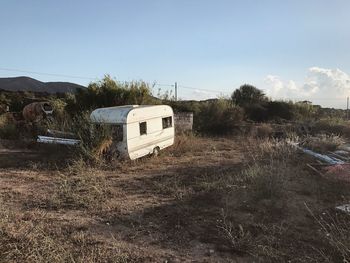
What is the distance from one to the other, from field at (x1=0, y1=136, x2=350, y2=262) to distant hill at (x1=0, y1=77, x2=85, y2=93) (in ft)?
108

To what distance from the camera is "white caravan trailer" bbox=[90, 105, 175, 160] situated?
34.6 ft

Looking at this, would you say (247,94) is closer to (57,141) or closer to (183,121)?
(183,121)

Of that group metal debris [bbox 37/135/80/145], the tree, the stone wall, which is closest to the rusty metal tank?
metal debris [bbox 37/135/80/145]

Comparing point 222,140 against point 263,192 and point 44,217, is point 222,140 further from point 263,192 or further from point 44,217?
point 44,217

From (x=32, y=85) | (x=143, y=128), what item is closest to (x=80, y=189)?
(x=143, y=128)

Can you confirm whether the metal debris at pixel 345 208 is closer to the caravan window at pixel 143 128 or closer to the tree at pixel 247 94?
the caravan window at pixel 143 128

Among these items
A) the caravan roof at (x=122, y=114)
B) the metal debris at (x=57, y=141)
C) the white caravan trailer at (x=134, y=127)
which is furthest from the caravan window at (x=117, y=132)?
the metal debris at (x=57, y=141)

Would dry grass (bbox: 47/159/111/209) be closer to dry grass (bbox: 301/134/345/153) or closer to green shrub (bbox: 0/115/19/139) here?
green shrub (bbox: 0/115/19/139)

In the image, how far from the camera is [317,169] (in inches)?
380

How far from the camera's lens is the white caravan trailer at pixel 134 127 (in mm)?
10547

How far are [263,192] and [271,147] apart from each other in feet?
16.1

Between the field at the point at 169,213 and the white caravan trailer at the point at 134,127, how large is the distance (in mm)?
548

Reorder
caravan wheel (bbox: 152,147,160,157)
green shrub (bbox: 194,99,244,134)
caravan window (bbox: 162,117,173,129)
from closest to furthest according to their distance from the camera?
caravan wheel (bbox: 152,147,160,157), caravan window (bbox: 162,117,173,129), green shrub (bbox: 194,99,244,134)

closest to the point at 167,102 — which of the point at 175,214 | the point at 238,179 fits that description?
the point at 238,179
